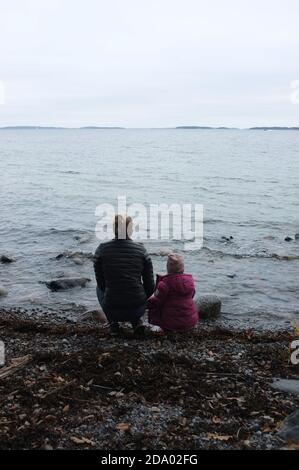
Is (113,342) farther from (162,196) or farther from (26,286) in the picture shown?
(162,196)

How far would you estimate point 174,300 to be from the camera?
9047 millimetres

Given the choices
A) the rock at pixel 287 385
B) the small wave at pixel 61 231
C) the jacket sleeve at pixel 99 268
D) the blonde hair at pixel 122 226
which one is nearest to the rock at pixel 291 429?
the rock at pixel 287 385

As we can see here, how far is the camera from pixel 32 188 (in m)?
41.0

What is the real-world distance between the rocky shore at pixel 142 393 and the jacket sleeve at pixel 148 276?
0.83 m

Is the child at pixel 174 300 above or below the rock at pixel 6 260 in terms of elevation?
above

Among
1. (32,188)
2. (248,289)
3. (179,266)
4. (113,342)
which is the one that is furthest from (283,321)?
(32,188)

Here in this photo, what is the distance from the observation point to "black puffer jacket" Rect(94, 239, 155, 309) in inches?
332

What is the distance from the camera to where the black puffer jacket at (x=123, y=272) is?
27.7 feet

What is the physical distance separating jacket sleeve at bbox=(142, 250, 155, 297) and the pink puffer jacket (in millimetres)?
154

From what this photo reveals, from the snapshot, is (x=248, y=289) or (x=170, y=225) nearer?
(x=248, y=289)

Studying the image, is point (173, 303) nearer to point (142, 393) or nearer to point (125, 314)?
point (125, 314)

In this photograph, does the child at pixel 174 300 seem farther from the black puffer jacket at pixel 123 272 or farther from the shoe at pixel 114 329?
the shoe at pixel 114 329

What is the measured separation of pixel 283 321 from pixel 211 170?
1803 inches
